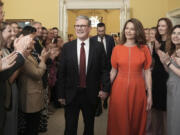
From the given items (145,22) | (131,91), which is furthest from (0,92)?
(145,22)

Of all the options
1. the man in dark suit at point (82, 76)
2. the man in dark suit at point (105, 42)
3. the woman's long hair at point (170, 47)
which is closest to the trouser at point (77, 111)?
the man in dark suit at point (82, 76)

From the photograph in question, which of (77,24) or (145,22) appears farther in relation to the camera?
(145,22)

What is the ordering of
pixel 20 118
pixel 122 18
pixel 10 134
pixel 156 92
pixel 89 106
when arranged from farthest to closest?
pixel 122 18, pixel 156 92, pixel 20 118, pixel 89 106, pixel 10 134

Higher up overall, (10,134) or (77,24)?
(77,24)

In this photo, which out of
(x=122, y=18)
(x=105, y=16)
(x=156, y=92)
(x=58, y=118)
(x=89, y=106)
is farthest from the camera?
(x=105, y=16)

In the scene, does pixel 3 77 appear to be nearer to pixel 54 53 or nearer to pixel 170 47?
pixel 170 47

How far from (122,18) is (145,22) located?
871 mm

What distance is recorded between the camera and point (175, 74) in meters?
2.59

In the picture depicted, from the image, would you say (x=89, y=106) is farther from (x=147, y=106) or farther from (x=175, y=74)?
(x=175, y=74)

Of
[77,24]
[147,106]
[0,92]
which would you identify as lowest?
[147,106]

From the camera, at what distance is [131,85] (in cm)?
253

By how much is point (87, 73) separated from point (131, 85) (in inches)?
21.7

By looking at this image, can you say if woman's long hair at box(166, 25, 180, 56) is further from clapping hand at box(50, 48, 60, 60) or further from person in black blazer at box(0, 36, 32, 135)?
clapping hand at box(50, 48, 60, 60)

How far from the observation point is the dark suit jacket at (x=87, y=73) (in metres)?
2.44
